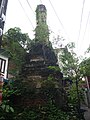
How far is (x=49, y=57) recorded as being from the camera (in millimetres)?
20406

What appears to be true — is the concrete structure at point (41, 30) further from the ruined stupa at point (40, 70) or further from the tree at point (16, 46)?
the tree at point (16, 46)

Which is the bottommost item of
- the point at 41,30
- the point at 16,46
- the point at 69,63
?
the point at 69,63

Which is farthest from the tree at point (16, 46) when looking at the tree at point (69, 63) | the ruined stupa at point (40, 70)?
A: the tree at point (69, 63)

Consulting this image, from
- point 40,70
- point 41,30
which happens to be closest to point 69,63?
point 40,70

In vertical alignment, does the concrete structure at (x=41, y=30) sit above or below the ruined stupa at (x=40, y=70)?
above

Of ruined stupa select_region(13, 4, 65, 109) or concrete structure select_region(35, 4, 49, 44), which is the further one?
concrete structure select_region(35, 4, 49, 44)

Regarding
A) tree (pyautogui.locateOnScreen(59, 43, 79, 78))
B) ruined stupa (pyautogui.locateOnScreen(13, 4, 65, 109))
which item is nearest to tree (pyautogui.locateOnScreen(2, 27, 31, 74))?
ruined stupa (pyautogui.locateOnScreen(13, 4, 65, 109))

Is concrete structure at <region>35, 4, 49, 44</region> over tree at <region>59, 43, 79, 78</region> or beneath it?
over

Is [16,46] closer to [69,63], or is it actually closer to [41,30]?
[41,30]

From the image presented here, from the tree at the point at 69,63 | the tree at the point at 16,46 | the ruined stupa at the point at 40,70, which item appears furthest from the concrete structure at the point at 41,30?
the tree at the point at 69,63

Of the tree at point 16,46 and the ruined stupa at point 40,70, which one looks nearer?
the ruined stupa at point 40,70

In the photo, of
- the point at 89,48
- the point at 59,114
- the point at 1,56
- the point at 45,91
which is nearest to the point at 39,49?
the point at 1,56

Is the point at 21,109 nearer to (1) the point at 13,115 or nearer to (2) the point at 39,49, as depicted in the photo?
(1) the point at 13,115

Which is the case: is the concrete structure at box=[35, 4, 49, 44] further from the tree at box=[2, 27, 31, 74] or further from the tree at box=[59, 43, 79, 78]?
the tree at box=[59, 43, 79, 78]
